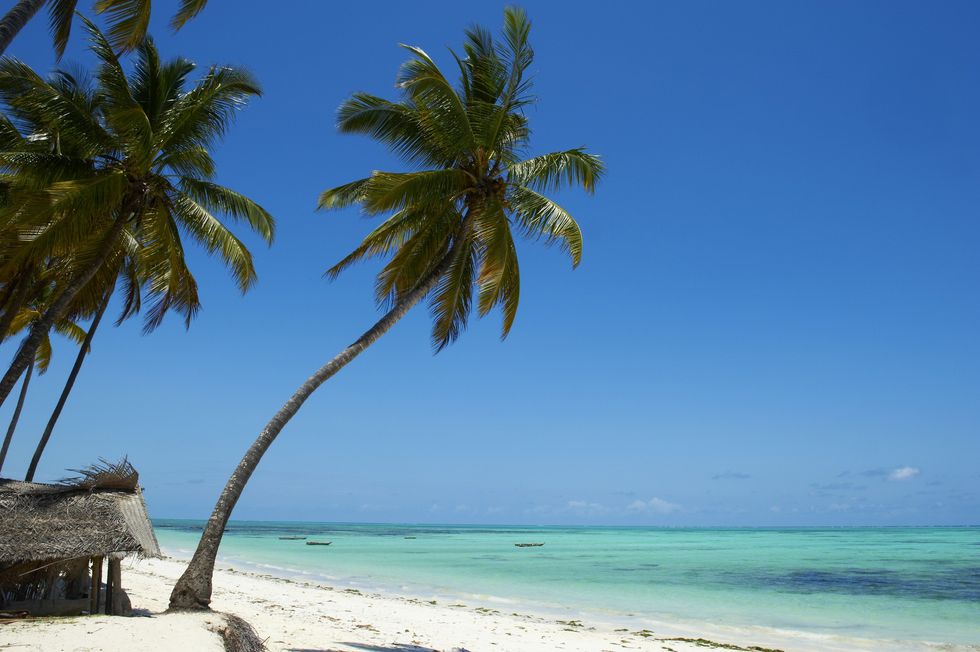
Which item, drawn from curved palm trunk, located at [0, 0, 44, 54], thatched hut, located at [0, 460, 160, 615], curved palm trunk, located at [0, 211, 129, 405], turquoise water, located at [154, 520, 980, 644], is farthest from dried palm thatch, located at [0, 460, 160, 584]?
turquoise water, located at [154, 520, 980, 644]

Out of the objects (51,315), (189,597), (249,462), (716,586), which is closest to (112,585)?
(189,597)

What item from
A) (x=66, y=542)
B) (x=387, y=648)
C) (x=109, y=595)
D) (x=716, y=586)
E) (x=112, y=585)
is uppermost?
(x=66, y=542)

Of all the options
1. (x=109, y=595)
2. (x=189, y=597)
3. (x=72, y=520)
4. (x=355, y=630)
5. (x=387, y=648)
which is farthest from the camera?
(x=355, y=630)

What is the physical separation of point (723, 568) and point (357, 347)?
26.7m

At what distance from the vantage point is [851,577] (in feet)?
88.2

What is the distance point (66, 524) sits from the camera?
894cm

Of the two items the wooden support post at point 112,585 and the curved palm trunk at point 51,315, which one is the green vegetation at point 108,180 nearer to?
the curved palm trunk at point 51,315

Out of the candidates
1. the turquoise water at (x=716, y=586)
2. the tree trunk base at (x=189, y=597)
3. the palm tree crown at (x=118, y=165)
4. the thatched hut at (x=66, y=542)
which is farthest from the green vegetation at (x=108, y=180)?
the turquoise water at (x=716, y=586)

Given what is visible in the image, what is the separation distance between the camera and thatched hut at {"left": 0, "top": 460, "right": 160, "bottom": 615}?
8.68 m

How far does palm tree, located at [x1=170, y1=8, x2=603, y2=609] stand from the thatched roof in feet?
9.51

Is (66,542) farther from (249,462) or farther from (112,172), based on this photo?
(112,172)

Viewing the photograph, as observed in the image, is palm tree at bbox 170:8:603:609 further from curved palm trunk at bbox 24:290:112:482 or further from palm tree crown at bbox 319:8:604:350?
curved palm trunk at bbox 24:290:112:482

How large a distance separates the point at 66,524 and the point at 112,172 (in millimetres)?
5067

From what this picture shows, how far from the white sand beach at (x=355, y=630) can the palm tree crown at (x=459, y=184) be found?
4.96m
